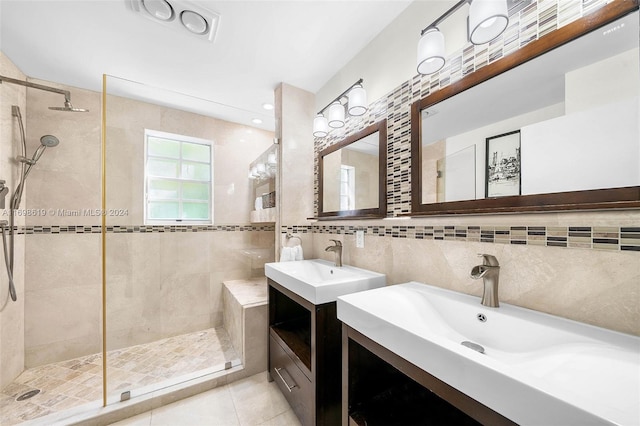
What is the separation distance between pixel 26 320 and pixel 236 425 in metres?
1.95

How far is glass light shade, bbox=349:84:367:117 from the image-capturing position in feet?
5.04

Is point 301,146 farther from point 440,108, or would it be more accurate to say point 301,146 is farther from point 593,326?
point 593,326

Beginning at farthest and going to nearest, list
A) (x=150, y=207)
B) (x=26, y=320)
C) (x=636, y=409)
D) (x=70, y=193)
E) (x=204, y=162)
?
(x=204, y=162) < (x=150, y=207) < (x=70, y=193) < (x=26, y=320) < (x=636, y=409)

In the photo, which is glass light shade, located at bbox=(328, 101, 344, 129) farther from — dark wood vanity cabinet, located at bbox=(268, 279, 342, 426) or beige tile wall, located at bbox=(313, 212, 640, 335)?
dark wood vanity cabinet, located at bbox=(268, 279, 342, 426)

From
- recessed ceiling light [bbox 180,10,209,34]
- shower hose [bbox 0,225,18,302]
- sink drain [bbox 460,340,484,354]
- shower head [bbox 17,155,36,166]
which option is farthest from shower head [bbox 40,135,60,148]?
sink drain [bbox 460,340,484,354]

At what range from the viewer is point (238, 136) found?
8.03ft

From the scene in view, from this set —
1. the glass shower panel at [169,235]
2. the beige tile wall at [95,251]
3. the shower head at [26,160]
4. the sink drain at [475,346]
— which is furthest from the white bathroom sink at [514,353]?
the shower head at [26,160]

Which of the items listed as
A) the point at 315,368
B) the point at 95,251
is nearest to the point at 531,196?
the point at 315,368

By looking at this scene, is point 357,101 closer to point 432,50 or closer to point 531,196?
point 432,50

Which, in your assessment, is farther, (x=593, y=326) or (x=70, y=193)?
(x=70, y=193)

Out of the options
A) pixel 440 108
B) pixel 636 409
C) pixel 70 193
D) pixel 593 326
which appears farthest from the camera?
pixel 70 193

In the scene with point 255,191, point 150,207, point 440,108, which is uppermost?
point 440,108

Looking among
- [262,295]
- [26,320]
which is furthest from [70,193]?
Answer: [262,295]

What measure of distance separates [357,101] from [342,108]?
18 cm
